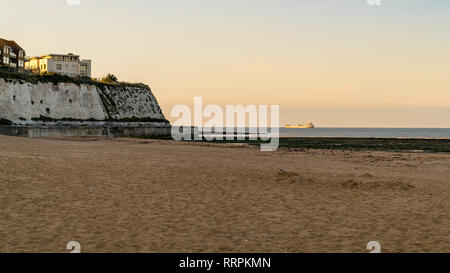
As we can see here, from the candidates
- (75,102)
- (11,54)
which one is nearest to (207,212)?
(75,102)

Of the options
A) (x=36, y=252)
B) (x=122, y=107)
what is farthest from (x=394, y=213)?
(x=122, y=107)

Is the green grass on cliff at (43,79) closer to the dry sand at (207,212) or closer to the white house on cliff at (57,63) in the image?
the white house on cliff at (57,63)

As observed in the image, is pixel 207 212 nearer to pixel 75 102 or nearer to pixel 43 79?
pixel 43 79

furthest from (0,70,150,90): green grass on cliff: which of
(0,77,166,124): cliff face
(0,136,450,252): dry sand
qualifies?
(0,136,450,252): dry sand

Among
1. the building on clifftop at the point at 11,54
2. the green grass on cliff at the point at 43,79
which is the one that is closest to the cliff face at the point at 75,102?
the green grass on cliff at the point at 43,79

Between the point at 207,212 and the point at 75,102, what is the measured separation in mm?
80682

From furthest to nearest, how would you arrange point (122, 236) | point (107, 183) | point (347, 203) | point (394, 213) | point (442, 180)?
point (442, 180), point (107, 183), point (347, 203), point (394, 213), point (122, 236)

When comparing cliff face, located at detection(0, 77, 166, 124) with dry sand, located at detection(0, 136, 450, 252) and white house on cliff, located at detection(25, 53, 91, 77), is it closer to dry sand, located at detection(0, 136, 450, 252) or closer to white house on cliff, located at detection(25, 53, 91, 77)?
white house on cliff, located at detection(25, 53, 91, 77)

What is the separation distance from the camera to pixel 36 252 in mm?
6895

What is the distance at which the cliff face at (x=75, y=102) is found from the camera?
224 ft

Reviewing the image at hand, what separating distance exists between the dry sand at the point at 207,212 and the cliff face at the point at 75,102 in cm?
5836

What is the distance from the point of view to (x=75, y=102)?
84062 mm
